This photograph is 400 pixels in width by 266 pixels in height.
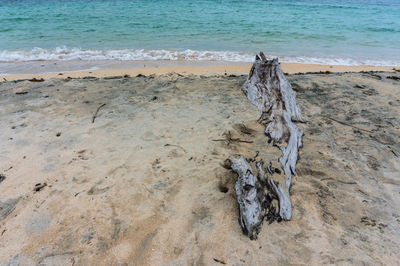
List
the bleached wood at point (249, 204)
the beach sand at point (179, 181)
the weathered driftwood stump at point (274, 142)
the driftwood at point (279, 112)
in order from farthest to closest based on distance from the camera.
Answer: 1. the driftwood at point (279, 112)
2. the weathered driftwood stump at point (274, 142)
3. the bleached wood at point (249, 204)
4. the beach sand at point (179, 181)

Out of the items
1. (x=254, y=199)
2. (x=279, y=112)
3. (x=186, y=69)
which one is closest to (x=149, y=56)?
(x=186, y=69)

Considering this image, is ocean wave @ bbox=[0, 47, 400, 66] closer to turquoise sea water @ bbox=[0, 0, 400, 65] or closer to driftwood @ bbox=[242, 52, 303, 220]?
turquoise sea water @ bbox=[0, 0, 400, 65]

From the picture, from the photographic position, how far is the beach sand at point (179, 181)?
201 centimetres

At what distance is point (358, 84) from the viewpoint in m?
5.30

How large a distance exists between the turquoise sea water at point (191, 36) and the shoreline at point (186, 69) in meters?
0.77

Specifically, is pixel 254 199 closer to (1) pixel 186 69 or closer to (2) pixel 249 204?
(2) pixel 249 204

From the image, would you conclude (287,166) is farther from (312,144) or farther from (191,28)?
(191,28)

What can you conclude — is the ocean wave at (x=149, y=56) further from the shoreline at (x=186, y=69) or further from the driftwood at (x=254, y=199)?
the driftwood at (x=254, y=199)

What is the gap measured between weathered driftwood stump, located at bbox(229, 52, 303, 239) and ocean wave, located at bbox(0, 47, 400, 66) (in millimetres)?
4358

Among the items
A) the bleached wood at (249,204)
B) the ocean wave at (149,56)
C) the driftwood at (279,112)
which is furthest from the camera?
the ocean wave at (149,56)

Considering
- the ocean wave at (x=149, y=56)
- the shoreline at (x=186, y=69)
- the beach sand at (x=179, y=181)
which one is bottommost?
the beach sand at (x=179, y=181)

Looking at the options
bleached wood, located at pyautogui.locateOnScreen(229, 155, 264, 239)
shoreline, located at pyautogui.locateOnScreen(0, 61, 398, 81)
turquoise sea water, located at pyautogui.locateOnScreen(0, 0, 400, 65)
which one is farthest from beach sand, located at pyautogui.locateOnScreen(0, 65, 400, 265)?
turquoise sea water, located at pyautogui.locateOnScreen(0, 0, 400, 65)

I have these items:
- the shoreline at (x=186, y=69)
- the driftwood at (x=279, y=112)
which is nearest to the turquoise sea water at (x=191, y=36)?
the shoreline at (x=186, y=69)

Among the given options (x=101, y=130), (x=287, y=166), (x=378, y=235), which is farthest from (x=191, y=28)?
(x=378, y=235)
